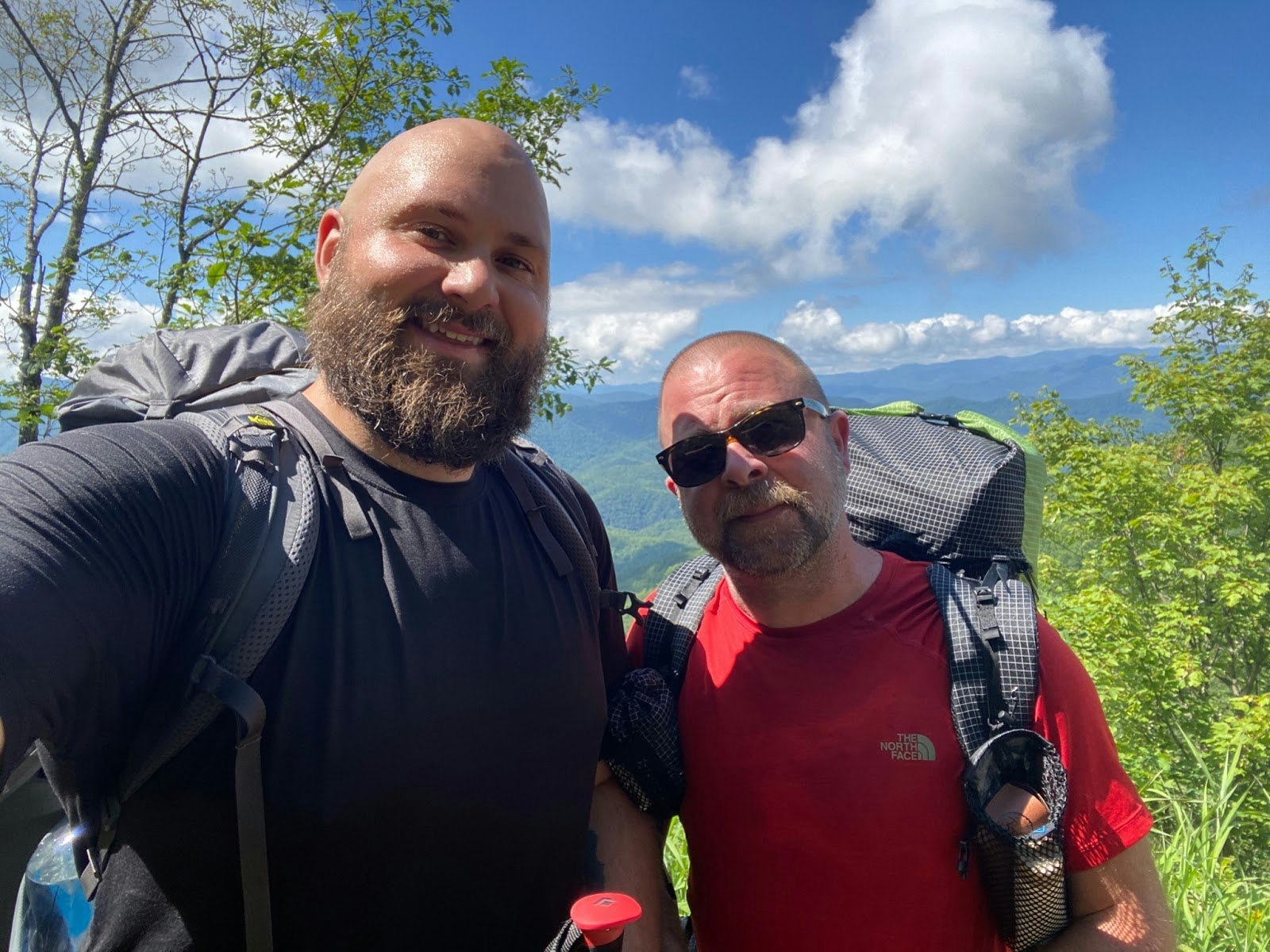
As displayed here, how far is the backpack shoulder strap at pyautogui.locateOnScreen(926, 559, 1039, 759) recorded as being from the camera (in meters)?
1.96

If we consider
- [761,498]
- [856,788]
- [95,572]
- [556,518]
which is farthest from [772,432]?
[95,572]

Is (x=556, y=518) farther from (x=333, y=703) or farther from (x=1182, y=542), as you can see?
(x=1182, y=542)

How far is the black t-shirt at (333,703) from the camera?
1189mm

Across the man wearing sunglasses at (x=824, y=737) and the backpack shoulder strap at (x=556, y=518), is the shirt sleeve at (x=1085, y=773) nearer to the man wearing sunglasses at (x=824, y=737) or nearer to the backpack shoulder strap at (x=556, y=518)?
the man wearing sunglasses at (x=824, y=737)

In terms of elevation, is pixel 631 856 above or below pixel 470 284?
below

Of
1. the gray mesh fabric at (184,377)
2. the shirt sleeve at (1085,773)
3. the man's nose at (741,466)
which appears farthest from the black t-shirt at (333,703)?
the shirt sleeve at (1085,773)

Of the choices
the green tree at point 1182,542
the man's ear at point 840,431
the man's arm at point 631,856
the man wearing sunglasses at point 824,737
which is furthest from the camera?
the green tree at point 1182,542

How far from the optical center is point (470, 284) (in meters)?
1.84

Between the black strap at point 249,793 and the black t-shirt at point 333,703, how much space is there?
1.6 inches

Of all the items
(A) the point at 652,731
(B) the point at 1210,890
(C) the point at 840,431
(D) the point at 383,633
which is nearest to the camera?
(D) the point at 383,633

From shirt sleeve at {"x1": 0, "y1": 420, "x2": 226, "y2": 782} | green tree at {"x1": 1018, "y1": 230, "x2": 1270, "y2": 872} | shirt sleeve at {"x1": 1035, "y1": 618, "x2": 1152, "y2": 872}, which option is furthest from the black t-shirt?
green tree at {"x1": 1018, "y1": 230, "x2": 1270, "y2": 872}

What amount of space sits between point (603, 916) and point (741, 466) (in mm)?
1486

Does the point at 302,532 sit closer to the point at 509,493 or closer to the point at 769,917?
the point at 509,493

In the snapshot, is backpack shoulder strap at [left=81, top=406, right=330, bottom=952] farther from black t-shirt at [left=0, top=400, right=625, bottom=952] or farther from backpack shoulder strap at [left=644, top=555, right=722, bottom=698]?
backpack shoulder strap at [left=644, top=555, right=722, bottom=698]
